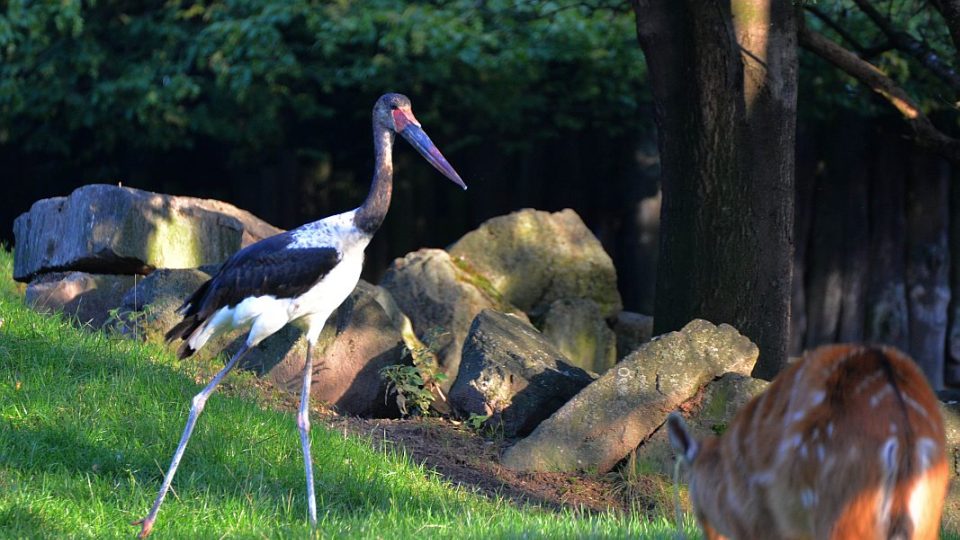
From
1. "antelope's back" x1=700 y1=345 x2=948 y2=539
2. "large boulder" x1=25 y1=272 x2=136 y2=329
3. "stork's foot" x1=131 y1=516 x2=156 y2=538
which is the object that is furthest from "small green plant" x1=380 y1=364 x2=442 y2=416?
"antelope's back" x1=700 y1=345 x2=948 y2=539

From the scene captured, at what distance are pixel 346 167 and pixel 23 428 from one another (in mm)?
7834

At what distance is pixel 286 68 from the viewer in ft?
→ 36.6

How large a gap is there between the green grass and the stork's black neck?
114 centimetres

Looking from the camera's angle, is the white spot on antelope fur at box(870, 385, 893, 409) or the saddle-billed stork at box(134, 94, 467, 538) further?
the saddle-billed stork at box(134, 94, 467, 538)

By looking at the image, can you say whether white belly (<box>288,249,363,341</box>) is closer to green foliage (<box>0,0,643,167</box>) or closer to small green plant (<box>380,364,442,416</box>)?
small green plant (<box>380,364,442,416</box>)

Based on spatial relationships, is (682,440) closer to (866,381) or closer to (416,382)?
(866,381)

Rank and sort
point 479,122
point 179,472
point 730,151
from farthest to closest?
point 479,122, point 730,151, point 179,472

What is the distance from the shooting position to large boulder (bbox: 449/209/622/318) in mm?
9422

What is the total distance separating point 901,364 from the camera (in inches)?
125

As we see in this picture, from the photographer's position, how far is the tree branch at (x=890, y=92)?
752 cm

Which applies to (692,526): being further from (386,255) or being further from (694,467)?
(386,255)

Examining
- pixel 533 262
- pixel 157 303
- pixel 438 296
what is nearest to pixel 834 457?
pixel 157 303

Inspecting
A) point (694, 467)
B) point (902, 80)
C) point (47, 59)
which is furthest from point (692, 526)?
point (47, 59)

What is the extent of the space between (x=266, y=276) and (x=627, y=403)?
6.80ft
